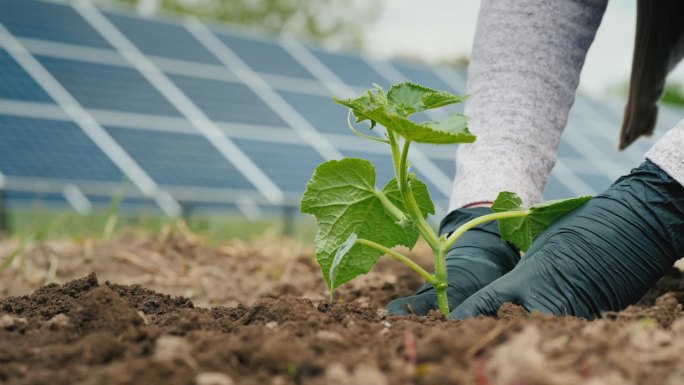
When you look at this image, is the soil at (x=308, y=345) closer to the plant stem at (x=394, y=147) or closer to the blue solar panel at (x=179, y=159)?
the plant stem at (x=394, y=147)

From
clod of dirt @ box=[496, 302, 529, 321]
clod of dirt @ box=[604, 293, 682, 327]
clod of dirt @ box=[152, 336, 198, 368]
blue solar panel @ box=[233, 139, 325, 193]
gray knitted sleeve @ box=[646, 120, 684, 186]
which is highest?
blue solar panel @ box=[233, 139, 325, 193]

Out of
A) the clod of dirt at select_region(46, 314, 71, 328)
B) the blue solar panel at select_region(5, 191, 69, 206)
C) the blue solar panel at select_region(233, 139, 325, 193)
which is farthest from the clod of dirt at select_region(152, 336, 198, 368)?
the blue solar panel at select_region(233, 139, 325, 193)

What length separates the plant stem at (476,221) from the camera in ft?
4.95

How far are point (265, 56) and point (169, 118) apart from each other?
7.44ft

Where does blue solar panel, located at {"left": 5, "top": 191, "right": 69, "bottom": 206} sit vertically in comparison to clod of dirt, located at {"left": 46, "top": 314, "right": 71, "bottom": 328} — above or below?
above

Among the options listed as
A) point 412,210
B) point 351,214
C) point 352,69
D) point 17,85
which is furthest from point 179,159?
point 412,210

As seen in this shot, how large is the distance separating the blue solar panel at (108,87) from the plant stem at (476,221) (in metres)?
6.27

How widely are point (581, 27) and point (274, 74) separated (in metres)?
7.03

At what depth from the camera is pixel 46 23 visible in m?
8.02

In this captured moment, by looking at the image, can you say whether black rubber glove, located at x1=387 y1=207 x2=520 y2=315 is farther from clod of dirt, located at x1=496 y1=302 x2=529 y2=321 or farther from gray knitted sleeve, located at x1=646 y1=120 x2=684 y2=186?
gray knitted sleeve, located at x1=646 y1=120 x2=684 y2=186

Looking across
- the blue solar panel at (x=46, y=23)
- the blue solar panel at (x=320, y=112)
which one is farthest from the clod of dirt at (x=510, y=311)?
the blue solar panel at (x=46, y=23)

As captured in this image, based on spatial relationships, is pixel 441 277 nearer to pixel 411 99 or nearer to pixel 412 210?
pixel 412 210

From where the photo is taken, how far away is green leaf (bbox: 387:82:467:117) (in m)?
1.47

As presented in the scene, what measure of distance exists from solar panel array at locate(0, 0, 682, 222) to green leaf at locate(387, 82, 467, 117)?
455 centimetres
